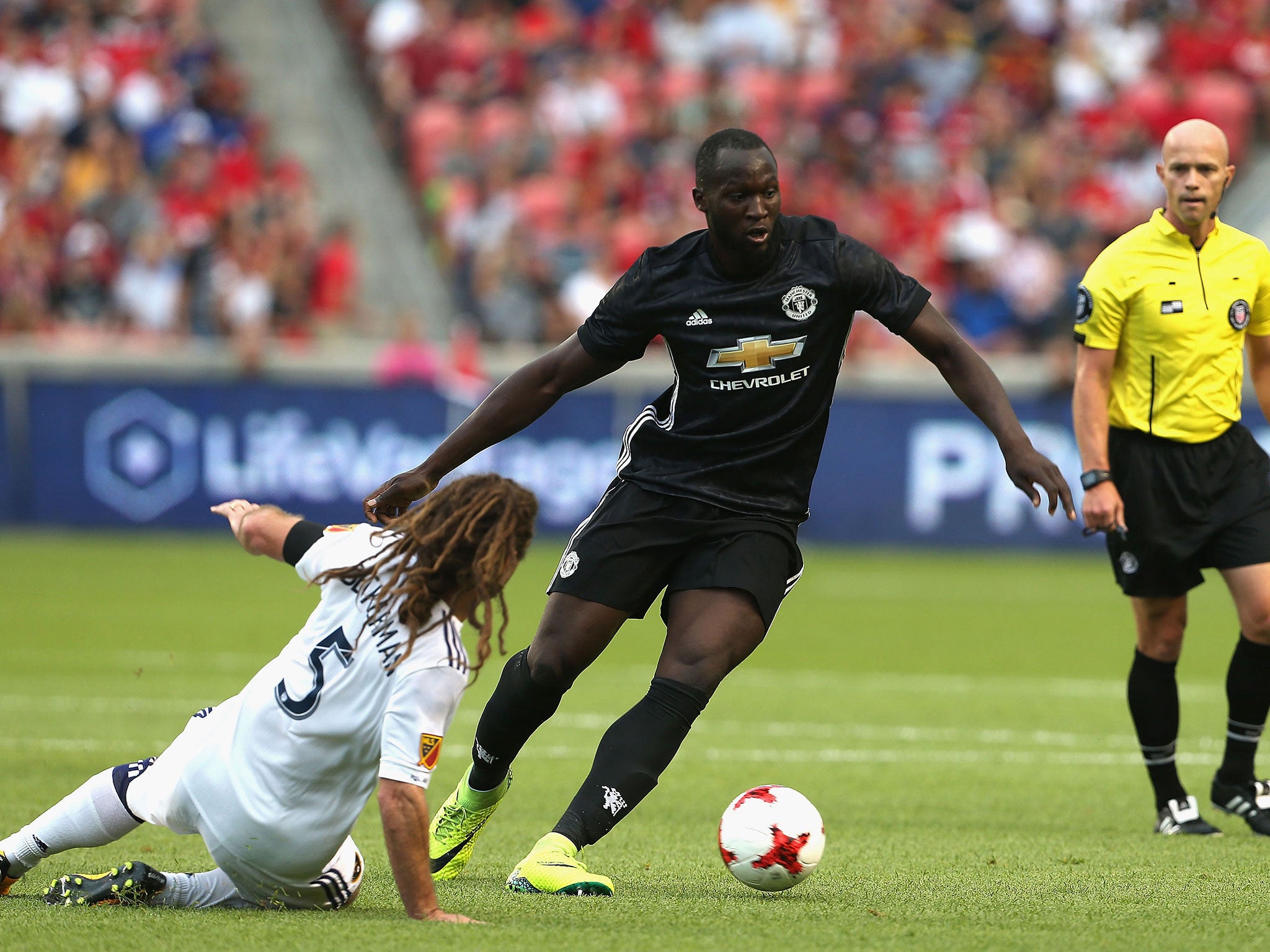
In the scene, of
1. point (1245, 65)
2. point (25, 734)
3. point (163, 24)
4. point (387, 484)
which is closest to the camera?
point (387, 484)

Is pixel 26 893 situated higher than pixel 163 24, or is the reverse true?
pixel 163 24

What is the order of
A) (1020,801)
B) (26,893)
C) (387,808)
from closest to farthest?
1. (387,808)
2. (26,893)
3. (1020,801)

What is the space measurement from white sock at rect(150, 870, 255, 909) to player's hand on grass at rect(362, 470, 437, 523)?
1110 mm

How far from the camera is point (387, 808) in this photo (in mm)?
4273

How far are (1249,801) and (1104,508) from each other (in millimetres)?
1409

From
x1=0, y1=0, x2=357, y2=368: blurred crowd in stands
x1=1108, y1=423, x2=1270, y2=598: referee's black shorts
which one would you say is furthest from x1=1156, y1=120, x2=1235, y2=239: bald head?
x1=0, y1=0, x2=357, y2=368: blurred crowd in stands

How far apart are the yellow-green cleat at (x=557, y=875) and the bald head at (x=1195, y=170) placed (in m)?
3.22

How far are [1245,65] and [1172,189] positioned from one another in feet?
52.2

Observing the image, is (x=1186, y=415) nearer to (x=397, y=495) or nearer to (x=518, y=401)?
(x=518, y=401)

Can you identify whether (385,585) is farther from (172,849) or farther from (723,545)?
(172,849)

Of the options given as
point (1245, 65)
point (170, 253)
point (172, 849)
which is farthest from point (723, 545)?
point (1245, 65)

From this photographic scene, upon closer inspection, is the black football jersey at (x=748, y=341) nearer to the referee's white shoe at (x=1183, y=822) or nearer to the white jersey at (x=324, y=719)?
the white jersey at (x=324, y=719)

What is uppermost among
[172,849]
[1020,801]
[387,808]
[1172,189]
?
[1172,189]

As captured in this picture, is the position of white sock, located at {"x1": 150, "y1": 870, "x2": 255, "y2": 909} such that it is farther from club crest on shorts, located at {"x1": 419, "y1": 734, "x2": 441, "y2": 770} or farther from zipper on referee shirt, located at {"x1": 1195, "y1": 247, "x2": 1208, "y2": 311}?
zipper on referee shirt, located at {"x1": 1195, "y1": 247, "x2": 1208, "y2": 311}
